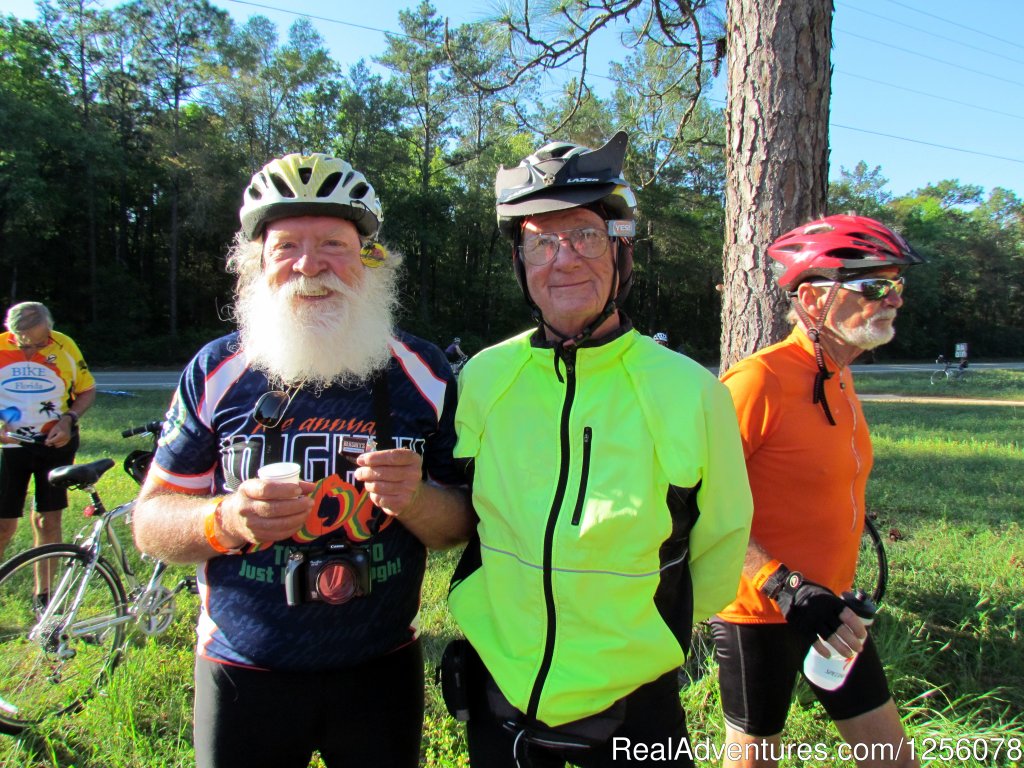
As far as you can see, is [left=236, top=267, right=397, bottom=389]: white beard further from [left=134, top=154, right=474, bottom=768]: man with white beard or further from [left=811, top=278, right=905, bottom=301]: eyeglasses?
[left=811, top=278, right=905, bottom=301]: eyeglasses

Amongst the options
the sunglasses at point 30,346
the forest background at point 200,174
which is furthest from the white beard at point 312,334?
the forest background at point 200,174

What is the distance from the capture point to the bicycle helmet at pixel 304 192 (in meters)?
1.97

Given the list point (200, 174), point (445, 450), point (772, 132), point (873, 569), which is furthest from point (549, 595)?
point (200, 174)

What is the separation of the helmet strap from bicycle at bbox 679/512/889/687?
1.04 metres

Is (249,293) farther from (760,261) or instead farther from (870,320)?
(760,261)

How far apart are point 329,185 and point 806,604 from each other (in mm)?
1945

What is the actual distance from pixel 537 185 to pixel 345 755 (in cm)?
177

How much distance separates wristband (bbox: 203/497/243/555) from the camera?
1753mm

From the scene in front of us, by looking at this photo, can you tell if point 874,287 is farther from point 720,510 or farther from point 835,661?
point 835,661

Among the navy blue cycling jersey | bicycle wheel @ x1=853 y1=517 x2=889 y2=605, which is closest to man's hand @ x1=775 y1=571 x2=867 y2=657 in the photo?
the navy blue cycling jersey

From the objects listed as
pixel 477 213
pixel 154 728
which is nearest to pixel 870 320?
pixel 154 728

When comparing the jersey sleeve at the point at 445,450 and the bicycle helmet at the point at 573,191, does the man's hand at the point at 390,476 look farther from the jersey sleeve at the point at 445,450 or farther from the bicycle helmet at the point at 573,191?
the bicycle helmet at the point at 573,191

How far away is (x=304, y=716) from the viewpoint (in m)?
1.85

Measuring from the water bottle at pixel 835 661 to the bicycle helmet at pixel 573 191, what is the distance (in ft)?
3.81
